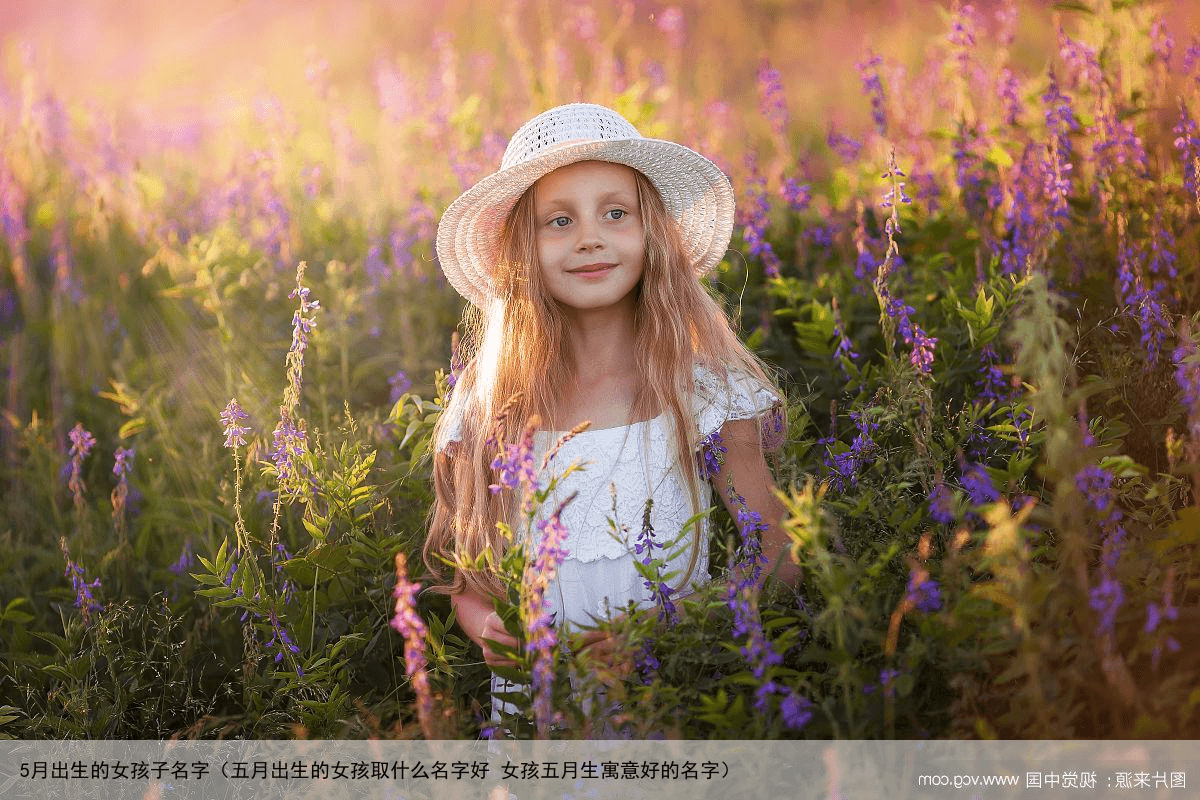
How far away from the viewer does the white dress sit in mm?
2846

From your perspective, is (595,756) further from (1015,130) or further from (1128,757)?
(1015,130)

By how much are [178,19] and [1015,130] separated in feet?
31.3

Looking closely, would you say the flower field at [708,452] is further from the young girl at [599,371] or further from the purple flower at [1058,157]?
the young girl at [599,371]

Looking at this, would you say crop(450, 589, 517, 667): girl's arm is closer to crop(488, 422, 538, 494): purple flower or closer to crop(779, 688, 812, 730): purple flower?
crop(488, 422, 538, 494): purple flower

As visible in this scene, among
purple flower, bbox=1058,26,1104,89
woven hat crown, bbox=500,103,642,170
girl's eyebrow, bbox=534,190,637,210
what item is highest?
purple flower, bbox=1058,26,1104,89

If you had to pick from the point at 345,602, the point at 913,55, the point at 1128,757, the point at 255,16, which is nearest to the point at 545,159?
the point at 345,602

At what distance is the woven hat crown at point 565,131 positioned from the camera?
2877 mm

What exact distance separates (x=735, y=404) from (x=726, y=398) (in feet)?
0.10

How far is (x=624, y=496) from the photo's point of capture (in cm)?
289

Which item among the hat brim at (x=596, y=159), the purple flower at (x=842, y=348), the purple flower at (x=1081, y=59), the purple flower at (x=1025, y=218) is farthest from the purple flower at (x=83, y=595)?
the purple flower at (x=1081, y=59)

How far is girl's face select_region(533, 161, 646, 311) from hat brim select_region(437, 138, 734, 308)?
4 cm

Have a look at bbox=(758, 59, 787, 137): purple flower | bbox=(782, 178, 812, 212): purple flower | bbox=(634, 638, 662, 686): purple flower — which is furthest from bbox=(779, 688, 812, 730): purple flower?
bbox=(758, 59, 787, 137): purple flower

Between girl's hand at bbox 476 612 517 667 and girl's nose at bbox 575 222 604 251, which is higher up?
girl's nose at bbox 575 222 604 251

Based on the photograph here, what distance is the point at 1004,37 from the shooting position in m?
3.89
